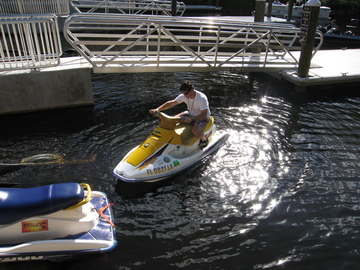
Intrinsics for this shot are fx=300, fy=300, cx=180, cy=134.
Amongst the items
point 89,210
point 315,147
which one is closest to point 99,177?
point 89,210

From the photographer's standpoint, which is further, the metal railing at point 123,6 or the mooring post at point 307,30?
the metal railing at point 123,6

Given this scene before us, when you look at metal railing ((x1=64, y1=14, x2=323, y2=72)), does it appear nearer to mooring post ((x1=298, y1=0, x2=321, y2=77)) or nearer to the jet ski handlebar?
mooring post ((x1=298, y1=0, x2=321, y2=77))

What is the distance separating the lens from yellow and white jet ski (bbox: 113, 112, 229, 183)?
224 inches

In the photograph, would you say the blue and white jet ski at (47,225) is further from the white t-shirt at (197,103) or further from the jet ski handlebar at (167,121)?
the white t-shirt at (197,103)

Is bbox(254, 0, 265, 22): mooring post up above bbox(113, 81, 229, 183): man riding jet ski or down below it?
above

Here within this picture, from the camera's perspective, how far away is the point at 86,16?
29.8 ft

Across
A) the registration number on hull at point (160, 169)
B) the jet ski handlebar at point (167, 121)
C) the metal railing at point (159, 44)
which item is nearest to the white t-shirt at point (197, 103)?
the jet ski handlebar at point (167, 121)

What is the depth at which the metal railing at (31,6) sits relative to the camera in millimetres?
16987

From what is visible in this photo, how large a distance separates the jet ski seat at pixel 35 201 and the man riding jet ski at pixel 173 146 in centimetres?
156

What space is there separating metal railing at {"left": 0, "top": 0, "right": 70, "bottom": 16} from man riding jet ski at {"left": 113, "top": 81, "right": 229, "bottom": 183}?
48.3 ft

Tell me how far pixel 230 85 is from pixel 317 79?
3252 mm

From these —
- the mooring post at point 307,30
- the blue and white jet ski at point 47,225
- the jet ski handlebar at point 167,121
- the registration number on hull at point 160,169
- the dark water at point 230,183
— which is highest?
the mooring post at point 307,30

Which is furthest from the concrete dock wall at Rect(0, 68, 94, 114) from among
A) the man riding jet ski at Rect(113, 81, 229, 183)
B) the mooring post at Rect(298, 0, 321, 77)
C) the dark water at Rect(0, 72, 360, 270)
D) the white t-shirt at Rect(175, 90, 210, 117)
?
the mooring post at Rect(298, 0, 321, 77)

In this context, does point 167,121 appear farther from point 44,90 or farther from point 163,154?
point 44,90
